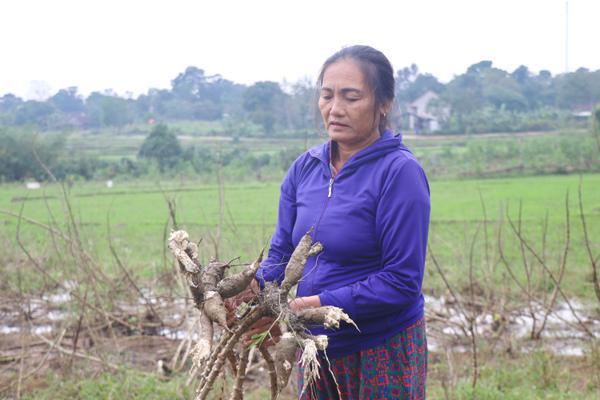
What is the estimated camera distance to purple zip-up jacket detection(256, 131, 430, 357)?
1772 millimetres

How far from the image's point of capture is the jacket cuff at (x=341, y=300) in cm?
179

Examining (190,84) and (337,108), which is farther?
(190,84)

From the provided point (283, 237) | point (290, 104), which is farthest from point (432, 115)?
point (283, 237)

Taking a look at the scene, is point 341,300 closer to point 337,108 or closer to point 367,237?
point 367,237

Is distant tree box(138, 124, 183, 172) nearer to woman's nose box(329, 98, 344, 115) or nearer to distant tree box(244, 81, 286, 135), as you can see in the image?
distant tree box(244, 81, 286, 135)

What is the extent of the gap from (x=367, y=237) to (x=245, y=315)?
0.42 metres

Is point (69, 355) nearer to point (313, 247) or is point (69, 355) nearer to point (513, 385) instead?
point (513, 385)

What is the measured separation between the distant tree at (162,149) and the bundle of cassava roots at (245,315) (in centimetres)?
1938

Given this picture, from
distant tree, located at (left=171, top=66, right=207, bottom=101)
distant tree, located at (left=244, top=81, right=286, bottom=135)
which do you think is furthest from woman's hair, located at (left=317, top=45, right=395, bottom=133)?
distant tree, located at (left=171, top=66, right=207, bottom=101)

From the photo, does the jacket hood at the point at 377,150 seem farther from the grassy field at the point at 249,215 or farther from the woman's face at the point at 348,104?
the grassy field at the point at 249,215

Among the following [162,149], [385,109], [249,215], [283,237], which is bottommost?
[249,215]

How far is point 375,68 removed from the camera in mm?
1954

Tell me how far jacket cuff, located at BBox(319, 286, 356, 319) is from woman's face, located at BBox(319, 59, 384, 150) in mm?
435

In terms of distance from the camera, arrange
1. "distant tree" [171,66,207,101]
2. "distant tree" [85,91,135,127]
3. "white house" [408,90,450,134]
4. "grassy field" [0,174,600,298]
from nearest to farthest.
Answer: "grassy field" [0,174,600,298] < "distant tree" [85,91,135,127] < "white house" [408,90,450,134] < "distant tree" [171,66,207,101]
